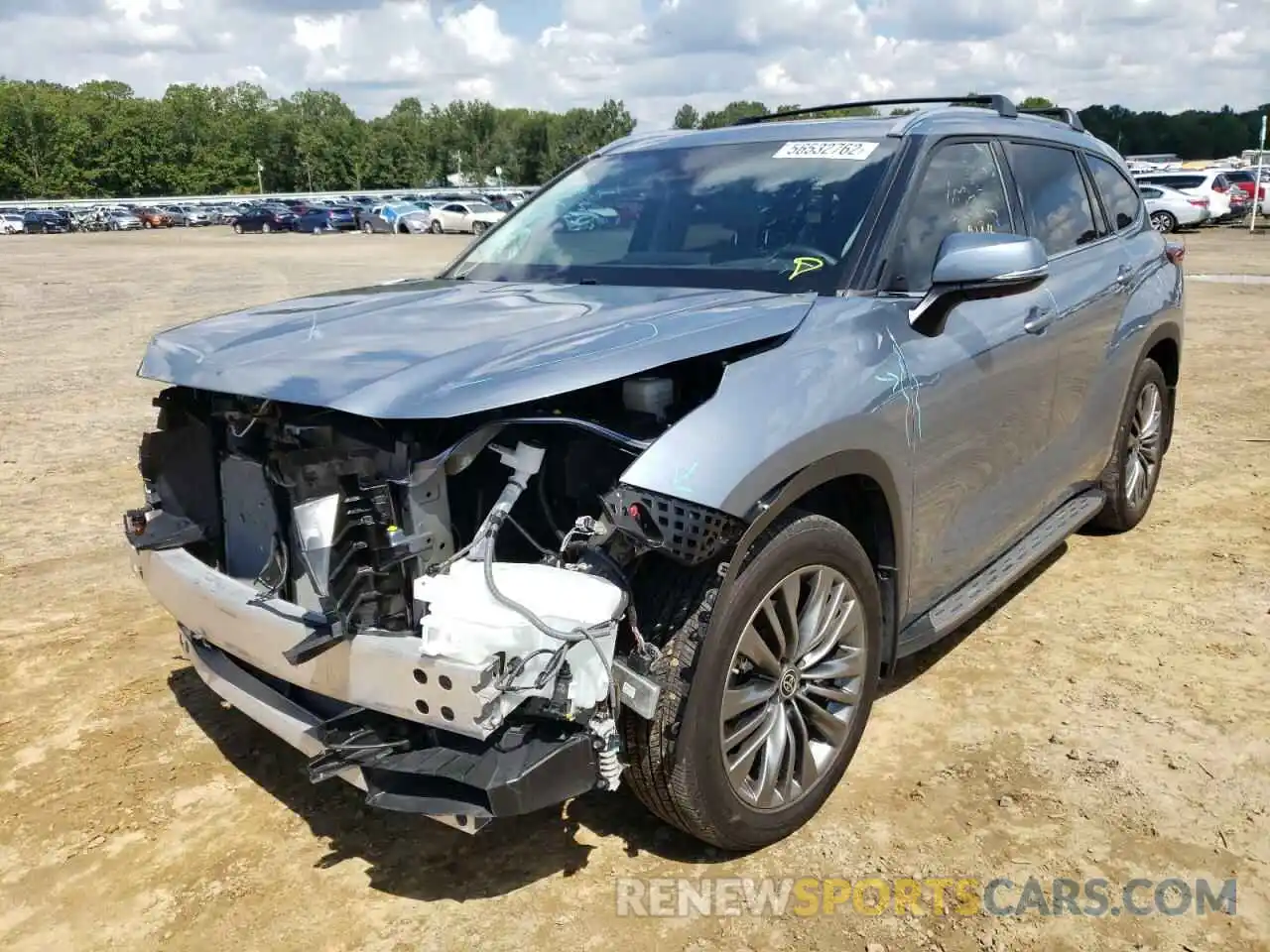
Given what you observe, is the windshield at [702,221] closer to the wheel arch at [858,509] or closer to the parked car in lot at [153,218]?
the wheel arch at [858,509]

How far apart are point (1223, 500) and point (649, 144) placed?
3.94 meters

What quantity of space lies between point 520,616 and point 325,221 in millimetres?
51770

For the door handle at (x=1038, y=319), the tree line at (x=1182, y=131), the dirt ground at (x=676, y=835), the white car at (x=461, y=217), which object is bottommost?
the dirt ground at (x=676, y=835)

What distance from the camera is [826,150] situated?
3.62 metres

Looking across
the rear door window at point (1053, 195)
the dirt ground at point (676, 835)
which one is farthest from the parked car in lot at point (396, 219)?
the rear door window at point (1053, 195)

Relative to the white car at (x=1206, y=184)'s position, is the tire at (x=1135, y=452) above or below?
below

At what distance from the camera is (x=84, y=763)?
350 centimetres

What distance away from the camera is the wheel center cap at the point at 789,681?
287 centimetres

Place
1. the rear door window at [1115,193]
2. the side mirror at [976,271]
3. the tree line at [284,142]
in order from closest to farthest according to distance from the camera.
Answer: the side mirror at [976,271] → the rear door window at [1115,193] → the tree line at [284,142]

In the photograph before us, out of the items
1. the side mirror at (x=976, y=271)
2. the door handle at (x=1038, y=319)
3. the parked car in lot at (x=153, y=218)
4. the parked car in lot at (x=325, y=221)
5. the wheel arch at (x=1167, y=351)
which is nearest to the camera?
the side mirror at (x=976, y=271)

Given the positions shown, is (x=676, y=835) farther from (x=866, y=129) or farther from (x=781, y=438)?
(x=866, y=129)

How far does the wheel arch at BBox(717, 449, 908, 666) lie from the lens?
2547 mm

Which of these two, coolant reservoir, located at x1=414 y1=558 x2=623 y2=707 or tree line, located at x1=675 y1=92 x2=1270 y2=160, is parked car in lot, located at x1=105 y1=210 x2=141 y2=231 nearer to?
tree line, located at x1=675 y1=92 x2=1270 y2=160

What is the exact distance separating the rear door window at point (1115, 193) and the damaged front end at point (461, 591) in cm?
313
